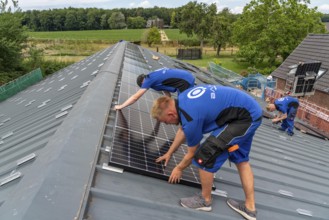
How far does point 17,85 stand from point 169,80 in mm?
12751

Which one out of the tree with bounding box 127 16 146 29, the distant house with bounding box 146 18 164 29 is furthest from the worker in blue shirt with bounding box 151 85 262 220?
the tree with bounding box 127 16 146 29

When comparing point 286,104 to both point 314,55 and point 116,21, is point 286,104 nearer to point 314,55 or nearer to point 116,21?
point 314,55

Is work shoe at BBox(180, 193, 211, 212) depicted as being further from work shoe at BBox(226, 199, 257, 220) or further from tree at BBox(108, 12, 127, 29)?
tree at BBox(108, 12, 127, 29)

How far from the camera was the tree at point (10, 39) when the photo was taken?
816 inches

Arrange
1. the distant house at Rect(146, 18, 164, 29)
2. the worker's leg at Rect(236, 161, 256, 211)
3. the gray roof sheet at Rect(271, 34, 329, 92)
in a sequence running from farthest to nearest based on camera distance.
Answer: the distant house at Rect(146, 18, 164, 29) < the gray roof sheet at Rect(271, 34, 329, 92) < the worker's leg at Rect(236, 161, 256, 211)

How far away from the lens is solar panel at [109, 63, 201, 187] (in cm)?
367

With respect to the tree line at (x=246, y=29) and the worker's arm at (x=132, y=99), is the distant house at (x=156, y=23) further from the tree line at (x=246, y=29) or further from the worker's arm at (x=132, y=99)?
the worker's arm at (x=132, y=99)

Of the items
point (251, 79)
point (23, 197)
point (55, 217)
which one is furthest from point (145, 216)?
point (251, 79)

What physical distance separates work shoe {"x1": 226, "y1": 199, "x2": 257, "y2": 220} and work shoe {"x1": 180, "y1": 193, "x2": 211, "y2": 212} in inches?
14.6

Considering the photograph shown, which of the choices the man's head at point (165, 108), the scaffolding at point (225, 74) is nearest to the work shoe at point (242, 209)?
the man's head at point (165, 108)

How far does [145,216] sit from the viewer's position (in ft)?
9.66

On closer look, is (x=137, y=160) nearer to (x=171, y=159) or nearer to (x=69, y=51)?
(x=171, y=159)

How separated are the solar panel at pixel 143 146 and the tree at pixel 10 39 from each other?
60.1 feet

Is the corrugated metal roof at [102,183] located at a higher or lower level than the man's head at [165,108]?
lower
